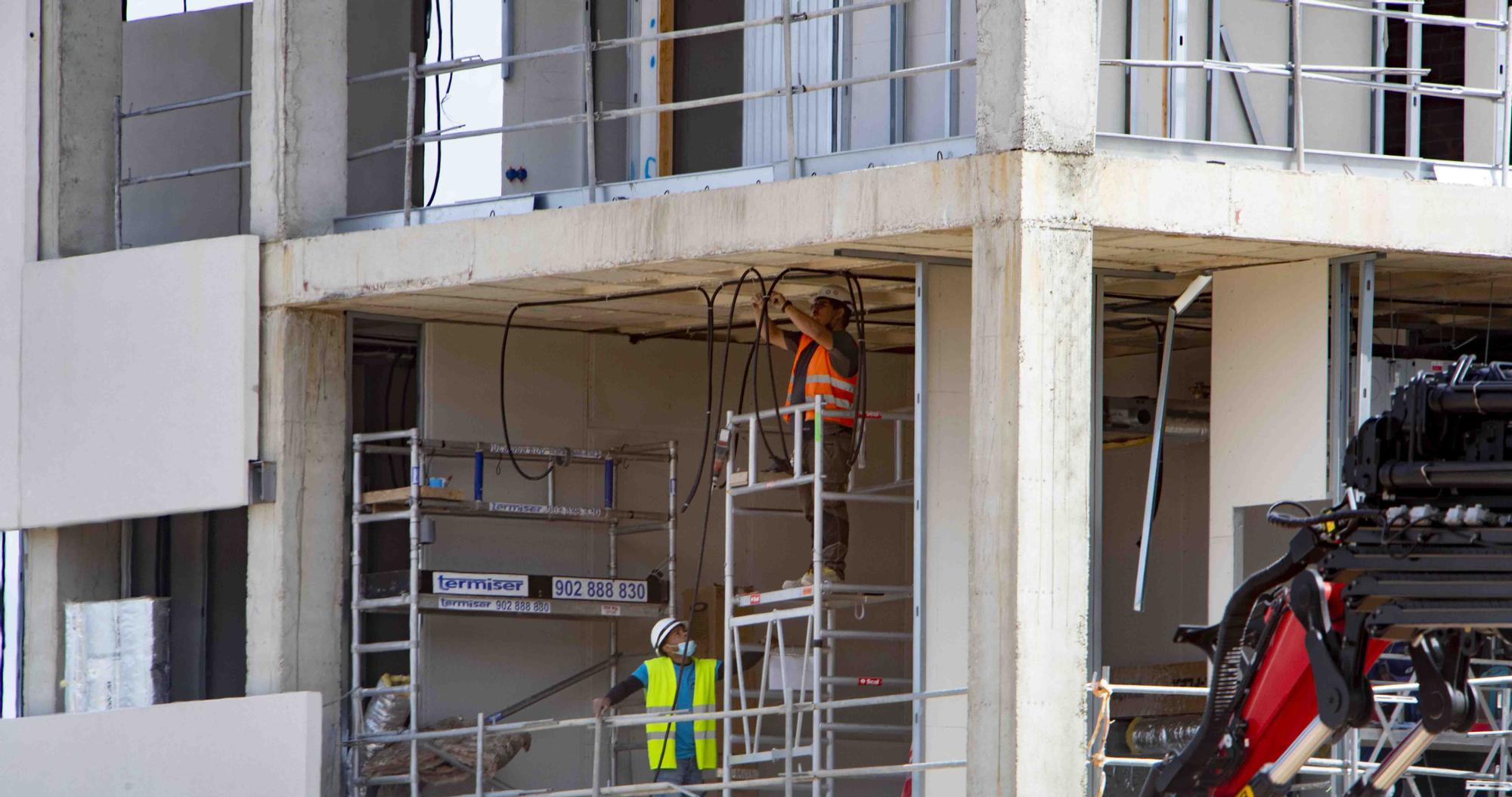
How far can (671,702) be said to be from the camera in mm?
15180

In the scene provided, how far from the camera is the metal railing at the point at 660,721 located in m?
13.0

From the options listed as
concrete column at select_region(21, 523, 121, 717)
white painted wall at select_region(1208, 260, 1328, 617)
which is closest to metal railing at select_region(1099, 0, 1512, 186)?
white painted wall at select_region(1208, 260, 1328, 617)

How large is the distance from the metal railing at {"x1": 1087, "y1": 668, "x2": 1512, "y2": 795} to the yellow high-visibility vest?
2.77 m

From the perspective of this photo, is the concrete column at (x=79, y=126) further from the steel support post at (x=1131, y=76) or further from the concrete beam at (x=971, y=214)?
the steel support post at (x=1131, y=76)

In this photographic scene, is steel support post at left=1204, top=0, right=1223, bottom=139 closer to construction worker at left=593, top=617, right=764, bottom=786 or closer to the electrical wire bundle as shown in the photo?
the electrical wire bundle

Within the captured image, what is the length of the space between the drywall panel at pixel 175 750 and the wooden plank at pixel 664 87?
4786 millimetres

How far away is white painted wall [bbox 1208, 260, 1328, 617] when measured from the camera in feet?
44.8

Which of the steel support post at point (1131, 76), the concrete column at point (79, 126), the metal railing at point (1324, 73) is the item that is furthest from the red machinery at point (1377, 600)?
the concrete column at point (79, 126)

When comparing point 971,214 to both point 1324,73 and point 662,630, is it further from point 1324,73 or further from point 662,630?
point 662,630

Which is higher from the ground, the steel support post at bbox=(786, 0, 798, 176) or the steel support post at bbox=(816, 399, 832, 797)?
the steel support post at bbox=(786, 0, 798, 176)

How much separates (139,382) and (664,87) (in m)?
4.42

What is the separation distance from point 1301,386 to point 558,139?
6.66 metres

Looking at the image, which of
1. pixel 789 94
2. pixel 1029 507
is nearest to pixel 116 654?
pixel 789 94

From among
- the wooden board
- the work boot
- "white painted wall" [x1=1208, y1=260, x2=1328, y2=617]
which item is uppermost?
"white painted wall" [x1=1208, y1=260, x2=1328, y2=617]
